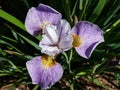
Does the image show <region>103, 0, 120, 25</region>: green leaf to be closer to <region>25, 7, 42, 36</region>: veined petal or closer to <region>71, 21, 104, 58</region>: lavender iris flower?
<region>71, 21, 104, 58</region>: lavender iris flower

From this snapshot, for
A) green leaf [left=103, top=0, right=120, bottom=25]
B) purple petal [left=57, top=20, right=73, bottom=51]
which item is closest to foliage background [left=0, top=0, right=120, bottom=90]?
green leaf [left=103, top=0, right=120, bottom=25]

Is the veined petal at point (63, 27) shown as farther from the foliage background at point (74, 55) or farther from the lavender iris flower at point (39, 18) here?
the foliage background at point (74, 55)

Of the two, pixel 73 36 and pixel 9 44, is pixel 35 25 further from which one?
pixel 9 44

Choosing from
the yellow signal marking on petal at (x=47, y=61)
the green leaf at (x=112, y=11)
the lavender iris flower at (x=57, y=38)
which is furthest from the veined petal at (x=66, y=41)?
the green leaf at (x=112, y=11)

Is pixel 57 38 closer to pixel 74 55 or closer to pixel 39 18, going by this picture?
pixel 39 18

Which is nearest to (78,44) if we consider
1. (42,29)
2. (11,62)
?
(42,29)

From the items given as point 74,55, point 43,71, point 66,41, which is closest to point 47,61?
point 43,71

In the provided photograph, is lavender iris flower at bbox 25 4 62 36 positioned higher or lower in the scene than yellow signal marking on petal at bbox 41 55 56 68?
higher
